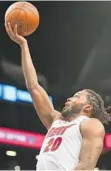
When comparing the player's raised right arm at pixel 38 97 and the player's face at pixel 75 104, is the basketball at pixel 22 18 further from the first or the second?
the player's face at pixel 75 104

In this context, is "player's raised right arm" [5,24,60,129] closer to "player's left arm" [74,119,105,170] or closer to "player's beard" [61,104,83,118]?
"player's beard" [61,104,83,118]

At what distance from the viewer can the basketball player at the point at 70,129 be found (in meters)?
3.08

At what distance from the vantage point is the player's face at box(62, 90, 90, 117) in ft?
11.4

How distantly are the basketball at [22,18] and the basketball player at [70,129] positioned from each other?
100 millimetres

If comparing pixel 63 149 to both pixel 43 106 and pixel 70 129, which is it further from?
pixel 43 106

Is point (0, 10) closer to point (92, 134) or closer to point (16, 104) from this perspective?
point (16, 104)

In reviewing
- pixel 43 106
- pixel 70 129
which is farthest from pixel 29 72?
pixel 70 129

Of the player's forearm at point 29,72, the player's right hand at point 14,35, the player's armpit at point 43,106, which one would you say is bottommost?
the player's armpit at point 43,106

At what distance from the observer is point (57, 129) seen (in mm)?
3385

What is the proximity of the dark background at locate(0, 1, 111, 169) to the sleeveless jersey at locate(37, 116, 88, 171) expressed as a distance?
5.58 metres

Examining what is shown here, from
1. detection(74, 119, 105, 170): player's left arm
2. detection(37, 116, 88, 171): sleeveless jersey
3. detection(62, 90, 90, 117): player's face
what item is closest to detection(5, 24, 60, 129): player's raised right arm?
detection(62, 90, 90, 117): player's face

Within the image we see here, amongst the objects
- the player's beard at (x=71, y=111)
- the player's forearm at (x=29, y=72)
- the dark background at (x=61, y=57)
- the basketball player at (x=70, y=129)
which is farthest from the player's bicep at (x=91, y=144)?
the dark background at (x=61, y=57)

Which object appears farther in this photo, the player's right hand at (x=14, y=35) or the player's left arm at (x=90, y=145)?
the player's right hand at (x=14, y=35)

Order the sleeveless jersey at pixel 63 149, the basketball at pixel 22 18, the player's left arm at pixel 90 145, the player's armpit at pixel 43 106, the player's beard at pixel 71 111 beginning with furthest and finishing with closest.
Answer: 1. the basketball at pixel 22 18
2. the player's armpit at pixel 43 106
3. the player's beard at pixel 71 111
4. the sleeveless jersey at pixel 63 149
5. the player's left arm at pixel 90 145
